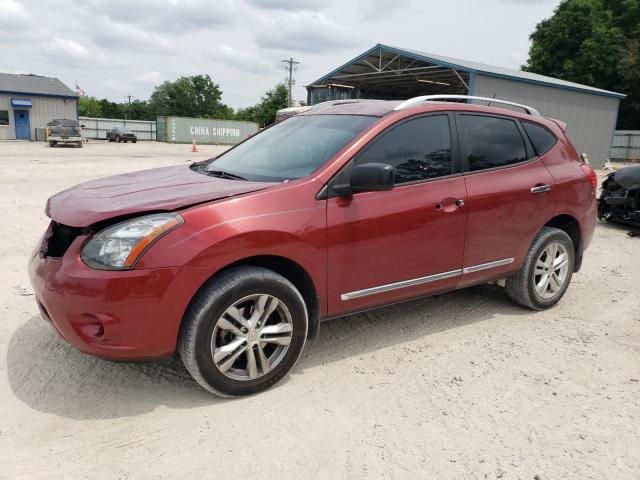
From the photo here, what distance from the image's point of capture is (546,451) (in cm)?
262

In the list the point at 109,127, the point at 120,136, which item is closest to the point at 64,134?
the point at 120,136

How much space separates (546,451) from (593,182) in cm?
299

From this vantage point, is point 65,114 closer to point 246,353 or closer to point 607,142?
point 607,142

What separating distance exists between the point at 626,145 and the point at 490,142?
34.6m

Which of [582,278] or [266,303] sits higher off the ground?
[266,303]

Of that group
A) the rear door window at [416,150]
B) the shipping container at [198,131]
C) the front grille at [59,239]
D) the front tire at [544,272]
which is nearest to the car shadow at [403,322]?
the front tire at [544,272]

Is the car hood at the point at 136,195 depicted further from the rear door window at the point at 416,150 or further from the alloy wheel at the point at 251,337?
the rear door window at the point at 416,150

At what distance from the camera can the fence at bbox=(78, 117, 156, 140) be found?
48.3m

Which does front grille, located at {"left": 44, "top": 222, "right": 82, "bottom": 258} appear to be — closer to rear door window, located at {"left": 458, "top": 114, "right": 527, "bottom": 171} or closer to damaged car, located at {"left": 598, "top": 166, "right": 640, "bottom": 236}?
rear door window, located at {"left": 458, "top": 114, "right": 527, "bottom": 171}

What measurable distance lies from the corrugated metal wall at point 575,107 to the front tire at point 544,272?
656 inches

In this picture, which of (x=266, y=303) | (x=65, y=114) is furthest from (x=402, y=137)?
(x=65, y=114)

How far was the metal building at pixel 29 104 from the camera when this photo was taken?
132 ft

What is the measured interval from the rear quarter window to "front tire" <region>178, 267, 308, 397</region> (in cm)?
264

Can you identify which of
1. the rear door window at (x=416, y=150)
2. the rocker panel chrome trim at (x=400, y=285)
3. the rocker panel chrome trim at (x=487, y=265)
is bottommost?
the rocker panel chrome trim at (x=400, y=285)
